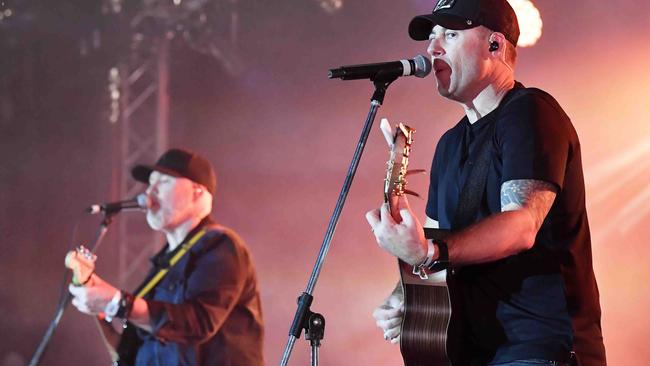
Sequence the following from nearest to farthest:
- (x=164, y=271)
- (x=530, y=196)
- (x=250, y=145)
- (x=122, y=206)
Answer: (x=530, y=196)
(x=164, y=271)
(x=122, y=206)
(x=250, y=145)

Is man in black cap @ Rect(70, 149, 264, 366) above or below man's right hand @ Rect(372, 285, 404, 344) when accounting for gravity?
below

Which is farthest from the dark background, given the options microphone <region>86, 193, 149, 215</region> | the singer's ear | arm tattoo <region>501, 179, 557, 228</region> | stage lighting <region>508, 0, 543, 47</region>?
arm tattoo <region>501, 179, 557, 228</region>

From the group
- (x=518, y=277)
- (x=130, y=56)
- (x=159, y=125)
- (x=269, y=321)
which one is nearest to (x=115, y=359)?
(x=269, y=321)

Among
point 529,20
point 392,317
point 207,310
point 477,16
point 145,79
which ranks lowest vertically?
point 207,310

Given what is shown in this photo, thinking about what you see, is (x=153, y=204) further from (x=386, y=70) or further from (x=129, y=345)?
(x=386, y=70)

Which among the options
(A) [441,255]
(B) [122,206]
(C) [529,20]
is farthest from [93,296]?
(C) [529,20]

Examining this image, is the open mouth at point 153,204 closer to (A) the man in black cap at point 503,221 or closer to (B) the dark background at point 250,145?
(B) the dark background at point 250,145

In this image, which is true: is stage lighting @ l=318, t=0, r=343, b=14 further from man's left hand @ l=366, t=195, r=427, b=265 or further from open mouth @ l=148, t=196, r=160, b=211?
man's left hand @ l=366, t=195, r=427, b=265

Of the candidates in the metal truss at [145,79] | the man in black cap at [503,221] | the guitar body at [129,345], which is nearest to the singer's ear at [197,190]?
the guitar body at [129,345]

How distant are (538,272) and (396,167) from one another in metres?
0.57

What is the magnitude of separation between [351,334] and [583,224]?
4400 millimetres

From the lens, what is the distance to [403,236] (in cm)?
223

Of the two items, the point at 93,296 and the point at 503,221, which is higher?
the point at 503,221

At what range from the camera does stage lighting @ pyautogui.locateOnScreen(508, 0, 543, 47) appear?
6.11 m
